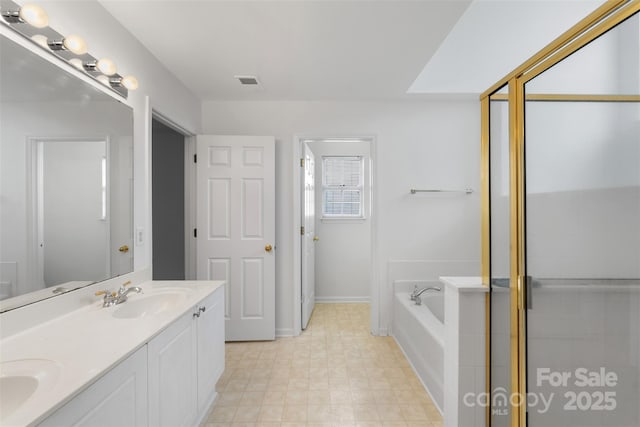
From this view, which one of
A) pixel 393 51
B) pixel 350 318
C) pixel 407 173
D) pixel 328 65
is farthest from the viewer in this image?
pixel 350 318

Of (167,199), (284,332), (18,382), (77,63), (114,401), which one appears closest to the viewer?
(18,382)

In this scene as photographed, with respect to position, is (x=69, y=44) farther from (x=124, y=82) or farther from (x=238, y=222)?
(x=238, y=222)

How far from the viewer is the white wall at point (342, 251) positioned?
13.6ft

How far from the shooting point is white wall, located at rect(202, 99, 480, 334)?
3111 millimetres

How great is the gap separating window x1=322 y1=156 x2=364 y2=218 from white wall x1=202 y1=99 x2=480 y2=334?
108 centimetres

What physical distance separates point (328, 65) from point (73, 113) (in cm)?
167

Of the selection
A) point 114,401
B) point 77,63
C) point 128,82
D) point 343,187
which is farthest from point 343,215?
point 114,401

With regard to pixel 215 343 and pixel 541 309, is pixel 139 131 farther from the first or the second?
pixel 541 309

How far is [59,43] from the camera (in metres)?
1.34

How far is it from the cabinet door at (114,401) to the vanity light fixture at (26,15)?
4.34 ft

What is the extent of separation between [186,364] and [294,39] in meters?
2.00

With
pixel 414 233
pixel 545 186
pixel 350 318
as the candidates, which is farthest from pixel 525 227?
pixel 350 318

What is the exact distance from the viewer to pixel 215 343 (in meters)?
1.88

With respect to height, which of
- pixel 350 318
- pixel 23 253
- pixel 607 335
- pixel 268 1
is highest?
pixel 268 1
